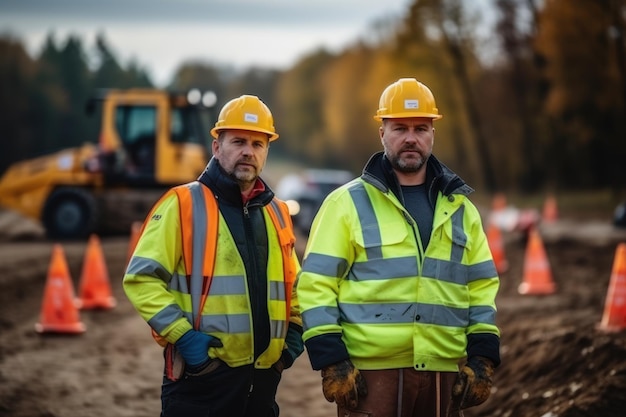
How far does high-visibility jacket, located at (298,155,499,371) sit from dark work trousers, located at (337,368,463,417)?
0.05 metres

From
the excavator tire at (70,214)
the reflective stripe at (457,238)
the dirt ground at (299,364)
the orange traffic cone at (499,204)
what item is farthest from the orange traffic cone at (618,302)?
the orange traffic cone at (499,204)

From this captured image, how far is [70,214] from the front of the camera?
24.7m

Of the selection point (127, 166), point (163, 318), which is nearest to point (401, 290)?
point (163, 318)

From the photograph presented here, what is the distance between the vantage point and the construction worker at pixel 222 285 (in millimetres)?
4926

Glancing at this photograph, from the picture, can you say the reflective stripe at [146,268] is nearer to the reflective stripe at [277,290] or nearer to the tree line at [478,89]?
the reflective stripe at [277,290]

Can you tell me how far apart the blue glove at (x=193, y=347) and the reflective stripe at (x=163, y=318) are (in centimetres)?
10

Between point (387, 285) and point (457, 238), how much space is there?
16.3 inches

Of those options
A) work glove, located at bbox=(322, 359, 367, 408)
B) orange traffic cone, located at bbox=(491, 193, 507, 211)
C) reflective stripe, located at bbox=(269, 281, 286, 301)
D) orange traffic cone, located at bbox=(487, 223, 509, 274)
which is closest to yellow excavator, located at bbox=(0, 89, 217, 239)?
orange traffic cone, located at bbox=(487, 223, 509, 274)

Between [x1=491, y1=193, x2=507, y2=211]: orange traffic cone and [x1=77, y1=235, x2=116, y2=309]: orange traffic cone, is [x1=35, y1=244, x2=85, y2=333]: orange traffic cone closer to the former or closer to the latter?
[x1=77, y1=235, x2=116, y2=309]: orange traffic cone

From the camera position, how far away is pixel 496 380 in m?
8.78

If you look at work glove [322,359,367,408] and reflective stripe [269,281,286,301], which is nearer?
work glove [322,359,367,408]

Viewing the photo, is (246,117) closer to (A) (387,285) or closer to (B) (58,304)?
(A) (387,285)

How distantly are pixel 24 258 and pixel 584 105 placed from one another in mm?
24850

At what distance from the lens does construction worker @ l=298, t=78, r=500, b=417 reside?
470 centimetres
